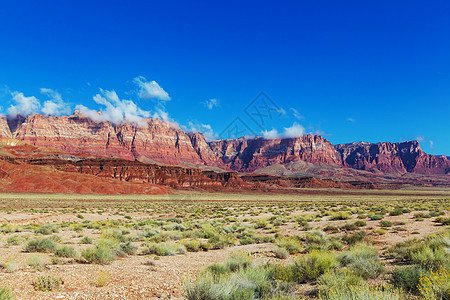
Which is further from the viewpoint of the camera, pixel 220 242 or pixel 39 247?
pixel 220 242

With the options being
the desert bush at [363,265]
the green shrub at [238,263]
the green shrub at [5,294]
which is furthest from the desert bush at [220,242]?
the green shrub at [5,294]

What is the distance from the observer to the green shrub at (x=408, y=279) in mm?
5430

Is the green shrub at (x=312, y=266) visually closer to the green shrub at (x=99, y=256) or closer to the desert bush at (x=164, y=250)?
the desert bush at (x=164, y=250)

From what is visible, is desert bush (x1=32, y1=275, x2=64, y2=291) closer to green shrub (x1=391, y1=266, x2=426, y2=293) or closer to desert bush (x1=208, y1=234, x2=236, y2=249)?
desert bush (x1=208, y1=234, x2=236, y2=249)

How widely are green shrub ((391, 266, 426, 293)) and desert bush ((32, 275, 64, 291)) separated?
7990 millimetres

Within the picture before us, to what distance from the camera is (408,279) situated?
18.2ft

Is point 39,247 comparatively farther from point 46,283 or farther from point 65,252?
point 46,283

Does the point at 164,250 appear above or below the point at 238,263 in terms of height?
below

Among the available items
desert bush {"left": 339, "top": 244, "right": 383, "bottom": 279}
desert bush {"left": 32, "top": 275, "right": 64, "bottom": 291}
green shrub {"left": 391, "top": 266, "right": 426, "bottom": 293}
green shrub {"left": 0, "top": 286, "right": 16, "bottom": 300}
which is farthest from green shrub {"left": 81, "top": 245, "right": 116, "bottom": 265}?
green shrub {"left": 391, "top": 266, "right": 426, "bottom": 293}

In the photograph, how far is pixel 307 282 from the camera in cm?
690

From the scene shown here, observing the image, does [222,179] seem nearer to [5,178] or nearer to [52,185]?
[52,185]

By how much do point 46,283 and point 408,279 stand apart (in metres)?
8.33

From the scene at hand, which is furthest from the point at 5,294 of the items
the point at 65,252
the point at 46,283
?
the point at 65,252

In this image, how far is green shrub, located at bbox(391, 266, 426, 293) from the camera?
17.8ft
